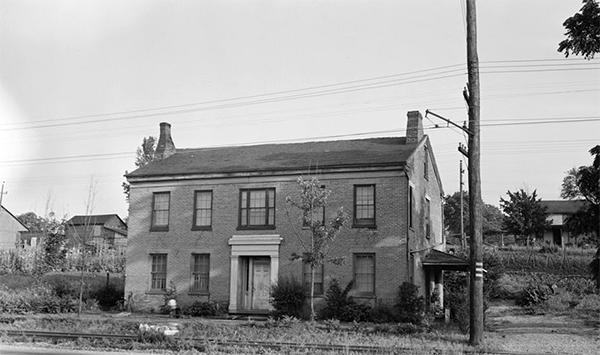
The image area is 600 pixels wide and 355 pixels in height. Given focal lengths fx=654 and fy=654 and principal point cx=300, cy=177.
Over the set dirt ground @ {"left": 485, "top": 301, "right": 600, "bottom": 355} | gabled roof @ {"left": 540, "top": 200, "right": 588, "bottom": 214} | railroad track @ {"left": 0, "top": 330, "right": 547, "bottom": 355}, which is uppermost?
gabled roof @ {"left": 540, "top": 200, "right": 588, "bottom": 214}

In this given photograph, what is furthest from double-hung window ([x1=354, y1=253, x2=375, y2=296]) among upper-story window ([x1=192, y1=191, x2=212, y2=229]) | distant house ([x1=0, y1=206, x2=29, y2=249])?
distant house ([x1=0, y1=206, x2=29, y2=249])

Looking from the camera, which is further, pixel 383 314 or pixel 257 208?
pixel 257 208

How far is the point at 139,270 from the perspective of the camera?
105ft

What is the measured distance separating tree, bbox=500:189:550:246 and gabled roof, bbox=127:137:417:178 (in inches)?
1264

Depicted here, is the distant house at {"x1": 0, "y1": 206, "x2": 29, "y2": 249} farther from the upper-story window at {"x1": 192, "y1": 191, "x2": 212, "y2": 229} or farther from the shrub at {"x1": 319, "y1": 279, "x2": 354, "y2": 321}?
the shrub at {"x1": 319, "y1": 279, "x2": 354, "y2": 321}

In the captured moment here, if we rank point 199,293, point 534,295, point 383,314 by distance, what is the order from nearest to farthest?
1. point 383,314
2. point 199,293
3. point 534,295

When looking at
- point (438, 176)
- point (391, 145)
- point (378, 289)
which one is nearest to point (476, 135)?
point (378, 289)

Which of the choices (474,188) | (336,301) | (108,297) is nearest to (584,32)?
(474,188)

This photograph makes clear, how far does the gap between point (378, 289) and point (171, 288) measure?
9929mm

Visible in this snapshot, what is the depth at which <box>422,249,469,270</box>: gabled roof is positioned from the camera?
1163 inches

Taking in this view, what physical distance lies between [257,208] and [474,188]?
13397mm

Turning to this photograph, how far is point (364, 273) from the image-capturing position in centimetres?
2823

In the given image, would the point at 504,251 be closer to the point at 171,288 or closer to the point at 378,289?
the point at 378,289

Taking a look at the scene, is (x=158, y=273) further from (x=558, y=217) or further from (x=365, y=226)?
(x=558, y=217)
